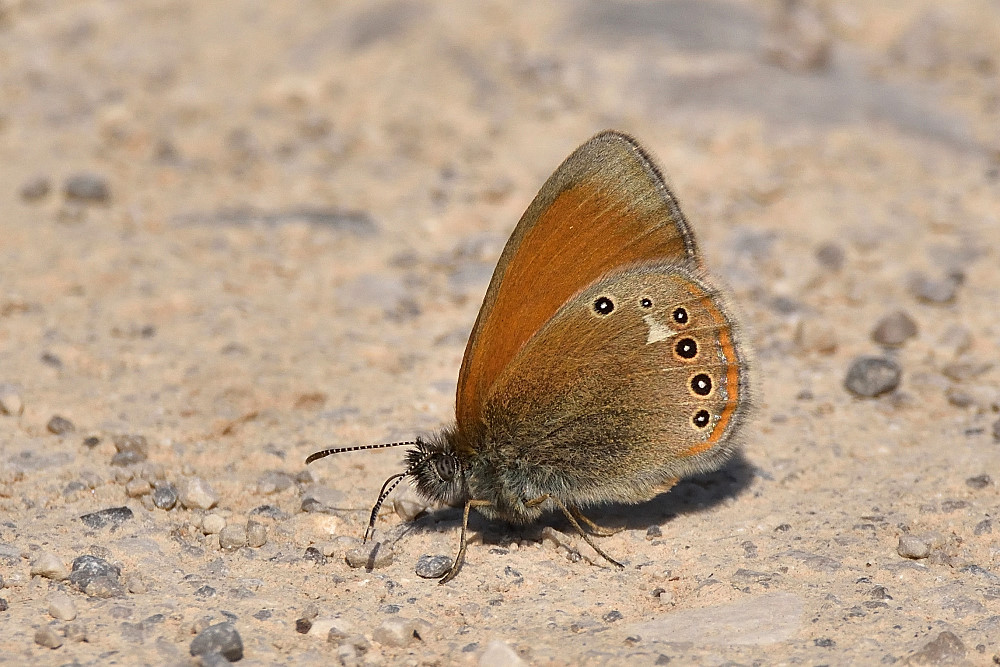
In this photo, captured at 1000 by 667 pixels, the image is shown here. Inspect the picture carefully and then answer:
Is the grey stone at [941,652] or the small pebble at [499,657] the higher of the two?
the grey stone at [941,652]

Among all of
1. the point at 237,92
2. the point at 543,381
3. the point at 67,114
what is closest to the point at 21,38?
the point at 67,114

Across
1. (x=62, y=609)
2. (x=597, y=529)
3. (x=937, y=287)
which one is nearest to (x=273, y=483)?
(x=62, y=609)

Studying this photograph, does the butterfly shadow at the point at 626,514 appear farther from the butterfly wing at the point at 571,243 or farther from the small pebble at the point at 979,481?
the small pebble at the point at 979,481

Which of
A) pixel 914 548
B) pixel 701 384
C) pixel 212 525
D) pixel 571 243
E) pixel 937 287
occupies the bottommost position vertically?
pixel 212 525

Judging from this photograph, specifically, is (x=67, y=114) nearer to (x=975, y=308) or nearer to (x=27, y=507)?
(x=27, y=507)

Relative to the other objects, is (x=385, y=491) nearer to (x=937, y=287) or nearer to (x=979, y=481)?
(x=979, y=481)

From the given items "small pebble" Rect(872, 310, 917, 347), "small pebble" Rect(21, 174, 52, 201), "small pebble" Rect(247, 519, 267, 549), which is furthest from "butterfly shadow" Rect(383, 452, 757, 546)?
"small pebble" Rect(21, 174, 52, 201)

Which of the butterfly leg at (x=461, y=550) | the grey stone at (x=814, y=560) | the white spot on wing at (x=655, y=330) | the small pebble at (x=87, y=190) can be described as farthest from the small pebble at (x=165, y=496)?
the small pebble at (x=87, y=190)
